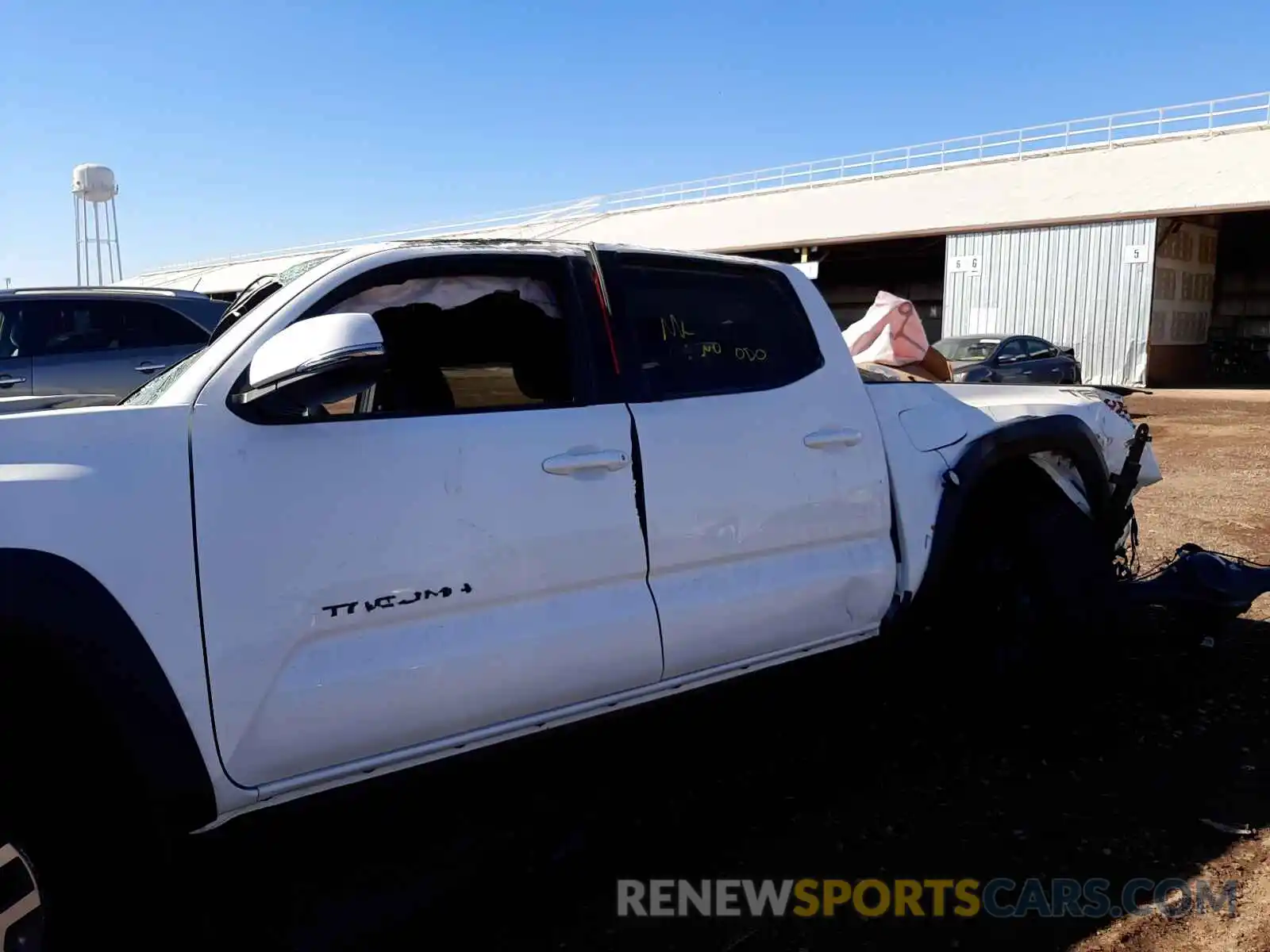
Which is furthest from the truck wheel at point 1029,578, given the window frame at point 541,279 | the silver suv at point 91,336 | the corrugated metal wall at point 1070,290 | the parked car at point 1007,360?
the corrugated metal wall at point 1070,290

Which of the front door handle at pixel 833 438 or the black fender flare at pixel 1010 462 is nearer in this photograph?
the front door handle at pixel 833 438

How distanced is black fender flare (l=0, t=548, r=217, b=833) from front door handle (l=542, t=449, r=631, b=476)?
97 centimetres

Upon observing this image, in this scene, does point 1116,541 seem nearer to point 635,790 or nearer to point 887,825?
point 887,825

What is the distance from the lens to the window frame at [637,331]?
117 inches

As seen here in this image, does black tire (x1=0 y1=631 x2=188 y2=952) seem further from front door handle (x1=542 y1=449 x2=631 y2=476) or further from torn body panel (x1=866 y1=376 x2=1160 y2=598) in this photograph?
torn body panel (x1=866 y1=376 x2=1160 y2=598)

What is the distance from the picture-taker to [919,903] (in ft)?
9.26

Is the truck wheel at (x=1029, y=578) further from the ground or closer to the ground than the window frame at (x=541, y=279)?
closer to the ground

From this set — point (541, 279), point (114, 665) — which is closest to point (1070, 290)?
point (541, 279)

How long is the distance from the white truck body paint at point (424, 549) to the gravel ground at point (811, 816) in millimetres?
198

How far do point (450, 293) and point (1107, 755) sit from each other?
2877mm

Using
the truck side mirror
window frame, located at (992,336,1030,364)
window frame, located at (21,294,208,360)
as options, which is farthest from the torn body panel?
window frame, located at (992,336,1030,364)

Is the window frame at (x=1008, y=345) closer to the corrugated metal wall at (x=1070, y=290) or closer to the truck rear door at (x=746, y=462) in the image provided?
the corrugated metal wall at (x=1070, y=290)

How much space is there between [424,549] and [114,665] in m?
0.70

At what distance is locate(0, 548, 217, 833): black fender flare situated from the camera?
1.96 metres
